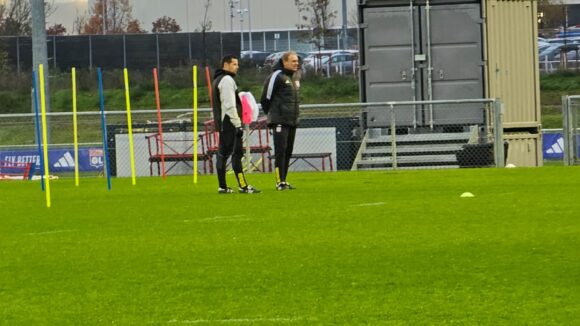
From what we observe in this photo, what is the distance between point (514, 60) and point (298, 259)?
17004 mm

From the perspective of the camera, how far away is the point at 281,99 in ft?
59.1

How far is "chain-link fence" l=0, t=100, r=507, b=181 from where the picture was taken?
26.1 m

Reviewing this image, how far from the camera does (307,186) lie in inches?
781

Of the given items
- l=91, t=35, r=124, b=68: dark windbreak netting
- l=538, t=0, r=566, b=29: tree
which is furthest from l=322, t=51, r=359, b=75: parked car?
l=538, t=0, r=566, b=29: tree

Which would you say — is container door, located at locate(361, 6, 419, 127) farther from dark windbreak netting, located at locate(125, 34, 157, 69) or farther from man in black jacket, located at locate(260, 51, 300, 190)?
dark windbreak netting, located at locate(125, 34, 157, 69)

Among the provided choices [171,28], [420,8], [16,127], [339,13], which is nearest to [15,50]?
[171,28]

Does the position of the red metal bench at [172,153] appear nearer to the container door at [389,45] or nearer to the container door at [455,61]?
the container door at [389,45]

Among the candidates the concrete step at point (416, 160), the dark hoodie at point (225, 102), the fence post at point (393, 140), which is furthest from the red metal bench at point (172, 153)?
the dark hoodie at point (225, 102)

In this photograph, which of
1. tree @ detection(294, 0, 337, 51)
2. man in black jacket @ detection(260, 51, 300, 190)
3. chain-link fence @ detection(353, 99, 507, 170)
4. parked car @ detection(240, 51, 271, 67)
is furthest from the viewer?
tree @ detection(294, 0, 337, 51)

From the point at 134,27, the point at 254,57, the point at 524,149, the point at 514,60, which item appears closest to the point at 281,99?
the point at 514,60

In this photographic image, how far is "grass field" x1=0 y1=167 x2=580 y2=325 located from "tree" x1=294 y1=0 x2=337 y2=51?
39.7 metres

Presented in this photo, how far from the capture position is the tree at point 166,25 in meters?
65.6

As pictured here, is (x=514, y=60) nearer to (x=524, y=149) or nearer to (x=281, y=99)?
(x=524, y=149)

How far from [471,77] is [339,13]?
4076 cm
